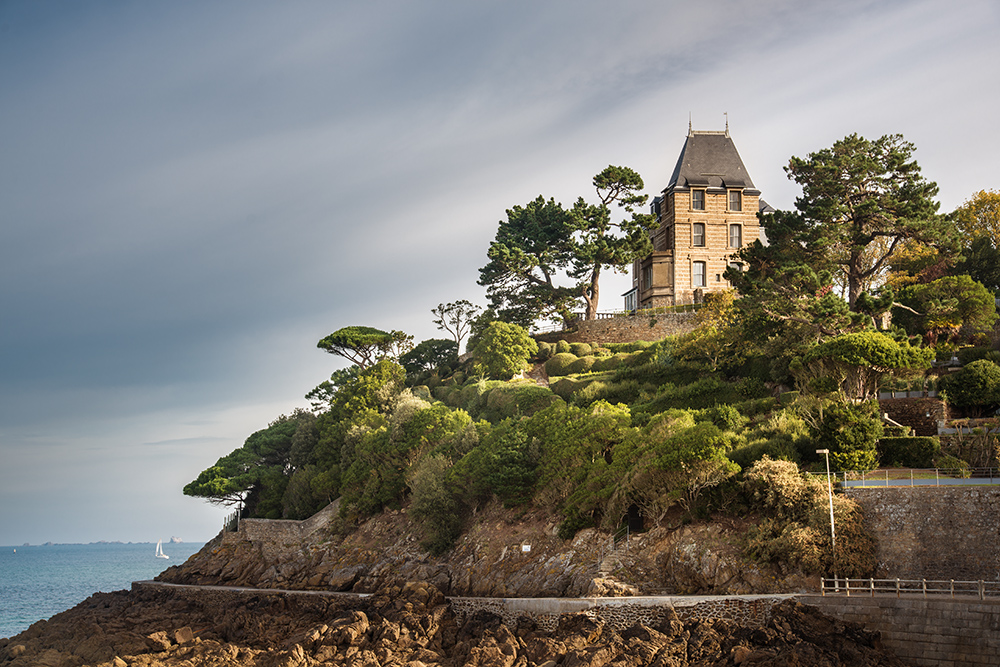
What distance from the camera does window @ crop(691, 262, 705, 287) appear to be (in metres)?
60.7

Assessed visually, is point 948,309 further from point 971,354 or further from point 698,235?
point 698,235

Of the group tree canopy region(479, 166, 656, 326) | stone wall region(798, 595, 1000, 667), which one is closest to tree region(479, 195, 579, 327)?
tree canopy region(479, 166, 656, 326)

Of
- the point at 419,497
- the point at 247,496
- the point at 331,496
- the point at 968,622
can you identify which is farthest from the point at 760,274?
the point at 247,496

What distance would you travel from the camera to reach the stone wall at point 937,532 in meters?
25.8

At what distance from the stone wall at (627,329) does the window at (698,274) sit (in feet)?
15.5

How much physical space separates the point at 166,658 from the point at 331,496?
60.9 ft

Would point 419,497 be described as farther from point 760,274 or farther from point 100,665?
point 760,274

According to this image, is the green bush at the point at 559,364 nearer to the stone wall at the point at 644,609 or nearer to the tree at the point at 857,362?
the tree at the point at 857,362

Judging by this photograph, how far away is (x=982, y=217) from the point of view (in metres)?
52.7

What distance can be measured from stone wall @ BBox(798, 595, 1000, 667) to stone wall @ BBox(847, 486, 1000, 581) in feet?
10.2

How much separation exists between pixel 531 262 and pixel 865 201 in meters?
25.8

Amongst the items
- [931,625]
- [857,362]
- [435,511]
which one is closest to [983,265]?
[857,362]

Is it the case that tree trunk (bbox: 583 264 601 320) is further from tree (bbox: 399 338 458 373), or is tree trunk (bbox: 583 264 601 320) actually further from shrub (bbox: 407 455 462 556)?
shrub (bbox: 407 455 462 556)

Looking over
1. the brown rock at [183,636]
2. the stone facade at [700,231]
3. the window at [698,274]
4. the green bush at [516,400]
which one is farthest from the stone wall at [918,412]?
the brown rock at [183,636]
